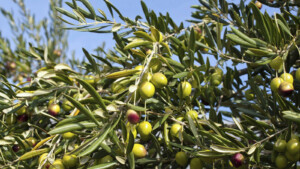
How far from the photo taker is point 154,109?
61.1 inches

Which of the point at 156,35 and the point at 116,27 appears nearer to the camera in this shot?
the point at 156,35

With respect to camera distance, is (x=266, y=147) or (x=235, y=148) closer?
(x=235, y=148)

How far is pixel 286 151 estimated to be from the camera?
3.77ft

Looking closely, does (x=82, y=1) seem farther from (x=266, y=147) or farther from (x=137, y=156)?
(x=266, y=147)

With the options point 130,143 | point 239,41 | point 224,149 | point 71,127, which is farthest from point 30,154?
point 239,41

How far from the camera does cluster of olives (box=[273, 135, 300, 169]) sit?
43.8 inches

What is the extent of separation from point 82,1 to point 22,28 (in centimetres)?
390

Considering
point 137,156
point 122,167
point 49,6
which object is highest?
point 49,6

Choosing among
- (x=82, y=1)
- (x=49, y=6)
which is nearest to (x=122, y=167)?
(x=82, y=1)

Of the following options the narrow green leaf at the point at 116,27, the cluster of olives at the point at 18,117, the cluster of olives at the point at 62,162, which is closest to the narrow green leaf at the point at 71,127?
the cluster of olives at the point at 62,162

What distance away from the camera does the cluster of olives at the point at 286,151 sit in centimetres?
111

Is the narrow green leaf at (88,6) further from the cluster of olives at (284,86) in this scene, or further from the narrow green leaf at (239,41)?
the cluster of olives at (284,86)

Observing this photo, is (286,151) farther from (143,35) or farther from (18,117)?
(18,117)

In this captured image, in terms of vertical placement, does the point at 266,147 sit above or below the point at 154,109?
below
